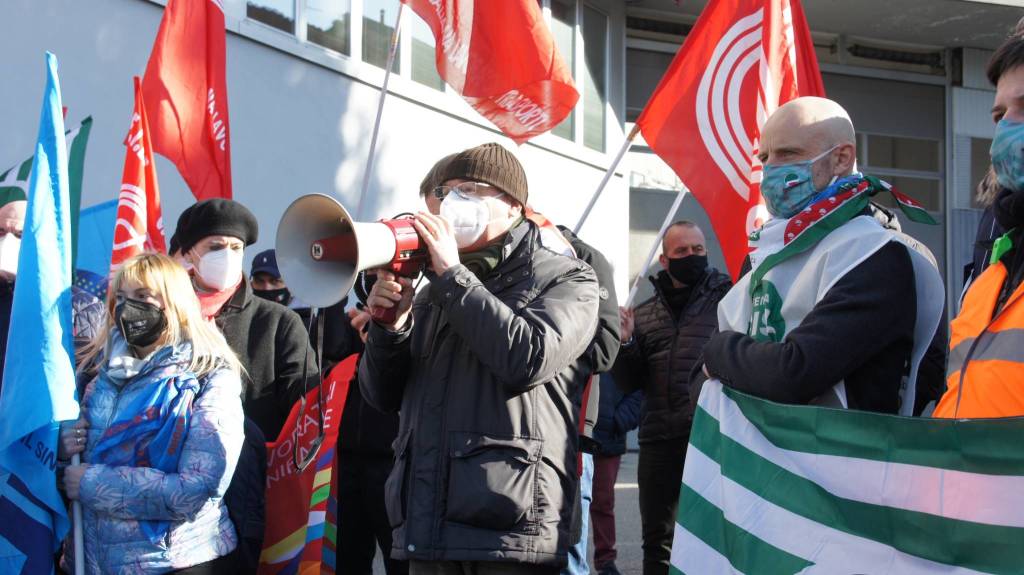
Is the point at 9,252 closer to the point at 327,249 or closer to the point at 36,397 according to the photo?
the point at 36,397

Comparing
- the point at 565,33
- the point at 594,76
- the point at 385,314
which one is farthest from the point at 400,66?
the point at 385,314

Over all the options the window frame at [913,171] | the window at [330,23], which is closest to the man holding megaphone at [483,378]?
the window at [330,23]

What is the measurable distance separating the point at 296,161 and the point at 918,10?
11.3m

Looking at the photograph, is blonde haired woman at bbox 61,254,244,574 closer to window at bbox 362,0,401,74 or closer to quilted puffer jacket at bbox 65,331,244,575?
quilted puffer jacket at bbox 65,331,244,575

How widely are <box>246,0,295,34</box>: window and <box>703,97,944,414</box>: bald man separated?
8.13 metres

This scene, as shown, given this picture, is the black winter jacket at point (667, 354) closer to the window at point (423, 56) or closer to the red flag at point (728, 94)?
the red flag at point (728, 94)

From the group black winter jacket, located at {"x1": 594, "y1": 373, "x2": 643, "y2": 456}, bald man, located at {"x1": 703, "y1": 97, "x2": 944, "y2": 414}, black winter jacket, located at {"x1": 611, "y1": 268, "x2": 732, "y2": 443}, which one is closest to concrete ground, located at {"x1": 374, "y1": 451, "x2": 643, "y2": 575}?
black winter jacket, located at {"x1": 594, "y1": 373, "x2": 643, "y2": 456}

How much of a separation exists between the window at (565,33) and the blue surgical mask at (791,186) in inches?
464

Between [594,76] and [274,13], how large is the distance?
6138 millimetres

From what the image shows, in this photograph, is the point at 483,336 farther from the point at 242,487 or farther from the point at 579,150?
the point at 579,150

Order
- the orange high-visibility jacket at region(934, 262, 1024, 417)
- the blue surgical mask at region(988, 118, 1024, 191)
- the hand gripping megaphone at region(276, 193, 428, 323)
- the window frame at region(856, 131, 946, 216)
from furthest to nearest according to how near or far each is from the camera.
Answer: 1. the window frame at region(856, 131, 946, 216)
2. the hand gripping megaphone at region(276, 193, 428, 323)
3. the blue surgical mask at region(988, 118, 1024, 191)
4. the orange high-visibility jacket at region(934, 262, 1024, 417)

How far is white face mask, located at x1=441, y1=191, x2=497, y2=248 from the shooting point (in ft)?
11.2

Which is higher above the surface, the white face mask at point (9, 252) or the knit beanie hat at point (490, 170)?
the knit beanie hat at point (490, 170)

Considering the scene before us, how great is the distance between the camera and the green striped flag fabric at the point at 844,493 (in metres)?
2.21
